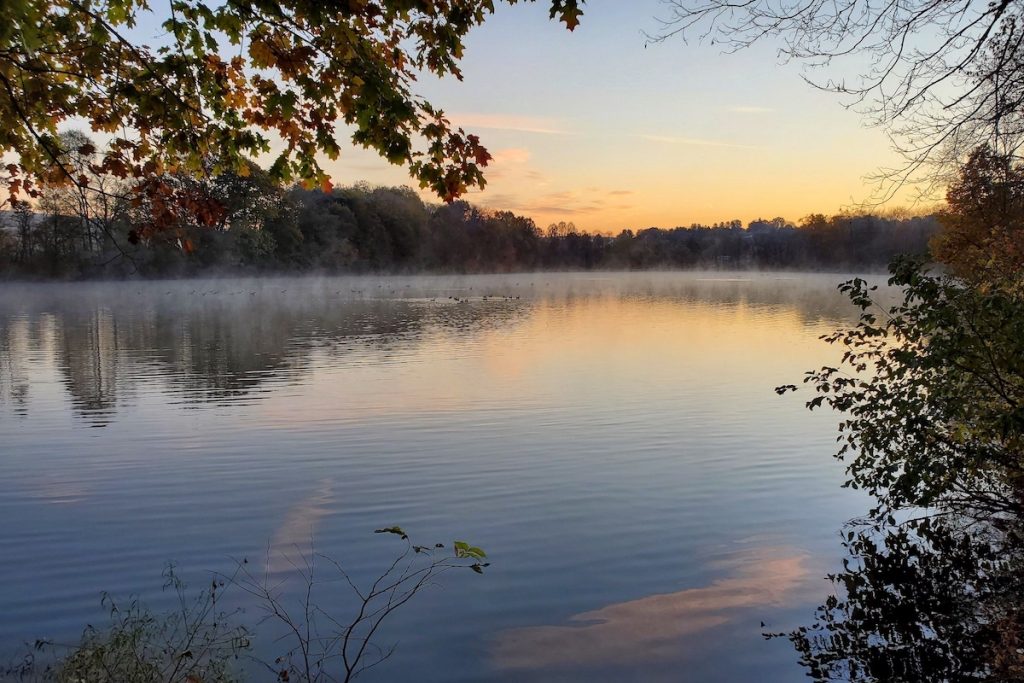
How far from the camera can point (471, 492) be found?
10531mm

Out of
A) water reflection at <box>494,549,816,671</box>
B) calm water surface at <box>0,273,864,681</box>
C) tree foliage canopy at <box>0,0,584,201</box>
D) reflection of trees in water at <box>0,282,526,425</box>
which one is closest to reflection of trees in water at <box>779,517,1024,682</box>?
calm water surface at <box>0,273,864,681</box>

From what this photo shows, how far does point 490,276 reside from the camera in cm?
13162

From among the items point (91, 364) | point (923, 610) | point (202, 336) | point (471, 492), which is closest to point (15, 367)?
point (91, 364)

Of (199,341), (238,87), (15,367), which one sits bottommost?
(15,367)

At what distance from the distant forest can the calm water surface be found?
3.81 metres

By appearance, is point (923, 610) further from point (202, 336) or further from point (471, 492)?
point (202, 336)

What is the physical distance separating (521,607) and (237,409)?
37.1 ft

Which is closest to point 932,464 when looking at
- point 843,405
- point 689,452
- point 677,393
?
point 843,405

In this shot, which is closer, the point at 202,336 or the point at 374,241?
the point at 202,336

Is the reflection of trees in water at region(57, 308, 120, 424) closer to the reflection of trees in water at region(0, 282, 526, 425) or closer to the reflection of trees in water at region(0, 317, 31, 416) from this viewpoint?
the reflection of trees in water at region(0, 282, 526, 425)

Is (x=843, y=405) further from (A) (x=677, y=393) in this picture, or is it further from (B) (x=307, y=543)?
(A) (x=677, y=393)

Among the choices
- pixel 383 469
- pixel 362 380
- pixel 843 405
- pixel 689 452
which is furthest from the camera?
pixel 362 380

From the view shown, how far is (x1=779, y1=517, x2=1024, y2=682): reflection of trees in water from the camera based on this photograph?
5.85 m

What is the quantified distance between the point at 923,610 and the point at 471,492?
5.60m
